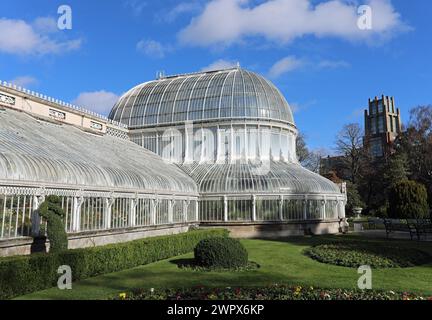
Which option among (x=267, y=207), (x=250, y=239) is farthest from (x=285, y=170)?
(x=250, y=239)

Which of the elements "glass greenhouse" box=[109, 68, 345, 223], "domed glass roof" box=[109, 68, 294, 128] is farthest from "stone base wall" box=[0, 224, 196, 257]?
"domed glass roof" box=[109, 68, 294, 128]

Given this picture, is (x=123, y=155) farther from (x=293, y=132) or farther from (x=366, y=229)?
(x=366, y=229)

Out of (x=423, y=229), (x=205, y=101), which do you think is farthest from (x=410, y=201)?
(x=205, y=101)

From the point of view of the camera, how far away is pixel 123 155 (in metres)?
27.0

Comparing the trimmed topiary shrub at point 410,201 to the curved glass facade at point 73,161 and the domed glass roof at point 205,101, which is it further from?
the curved glass facade at point 73,161

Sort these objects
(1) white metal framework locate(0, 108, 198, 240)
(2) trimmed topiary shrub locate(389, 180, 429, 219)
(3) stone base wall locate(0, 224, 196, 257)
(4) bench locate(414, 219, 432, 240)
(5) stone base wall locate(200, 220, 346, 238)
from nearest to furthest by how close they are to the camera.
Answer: (3) stone base wall locate(0, 224, 196, 257) < (1) white metal framework locate(0, 108, 198, 240) < (4) bench locate(414, 219, 432, 240) < (5) stone base wall locate(200, 220, 346, 238) < (2) trimmed topiary shrub locate(389, 180, 429, 219)

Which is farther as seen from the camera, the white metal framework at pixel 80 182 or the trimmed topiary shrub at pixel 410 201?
the trimmed topiary shrub at pixel 410 201

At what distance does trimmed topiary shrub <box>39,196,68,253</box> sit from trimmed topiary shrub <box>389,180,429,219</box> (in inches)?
1588

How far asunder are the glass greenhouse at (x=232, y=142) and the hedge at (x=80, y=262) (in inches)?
410

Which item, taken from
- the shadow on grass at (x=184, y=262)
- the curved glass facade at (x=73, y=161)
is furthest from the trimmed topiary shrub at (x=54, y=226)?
the shadow on grass at (x=184, y=262)

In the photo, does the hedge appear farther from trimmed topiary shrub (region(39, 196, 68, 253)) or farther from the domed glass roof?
the domed glass roof

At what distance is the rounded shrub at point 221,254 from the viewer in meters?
17.0

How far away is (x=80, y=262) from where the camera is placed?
47.2ft

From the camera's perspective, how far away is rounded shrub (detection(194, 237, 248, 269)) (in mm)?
17000
